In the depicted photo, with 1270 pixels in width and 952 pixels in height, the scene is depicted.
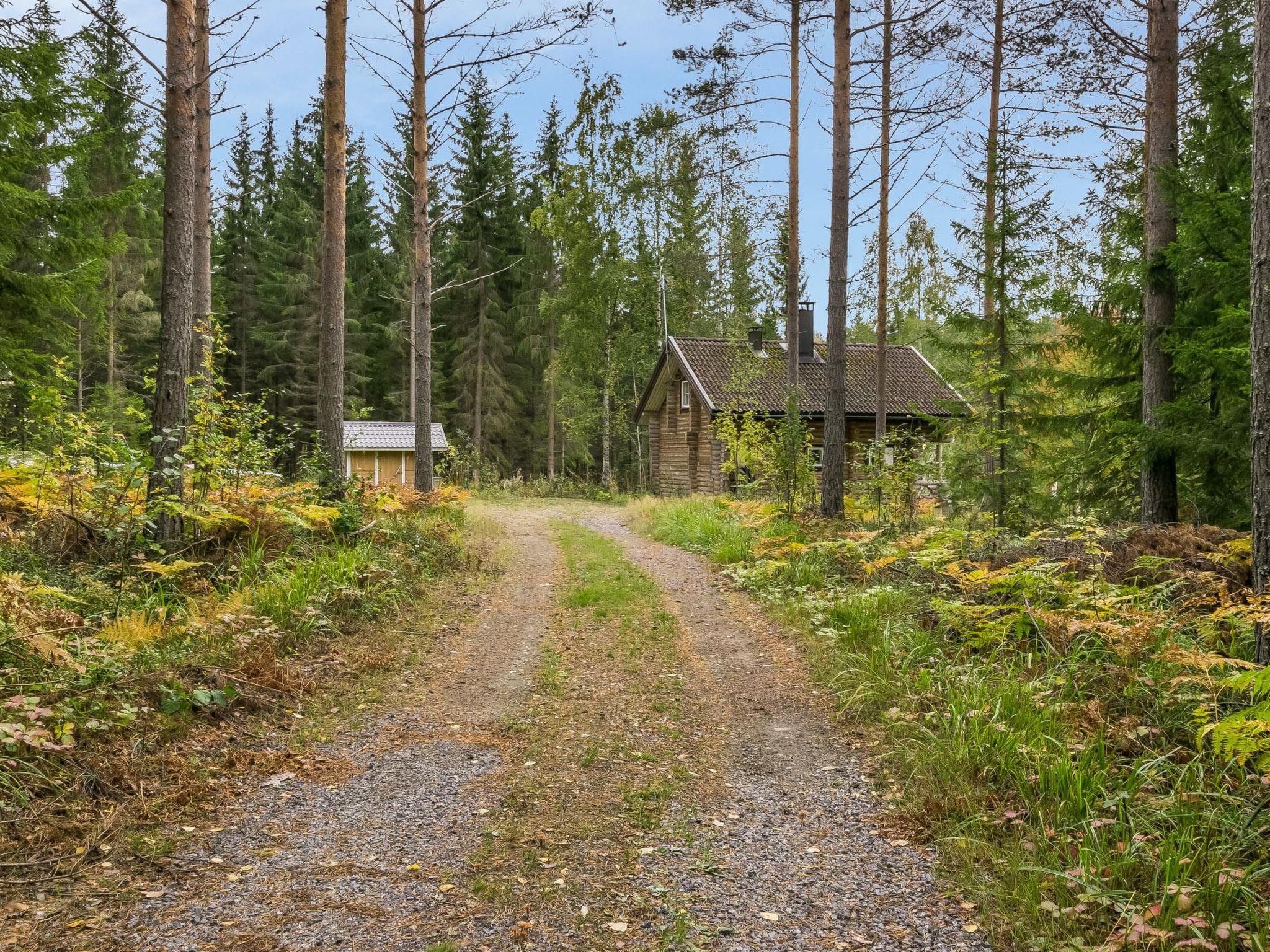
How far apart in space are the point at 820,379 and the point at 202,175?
17.6 metres

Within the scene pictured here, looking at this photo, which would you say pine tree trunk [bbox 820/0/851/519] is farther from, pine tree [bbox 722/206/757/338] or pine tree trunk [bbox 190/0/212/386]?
pine tree [bbox 722/206/757/338]

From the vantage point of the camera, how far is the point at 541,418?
3772 cm

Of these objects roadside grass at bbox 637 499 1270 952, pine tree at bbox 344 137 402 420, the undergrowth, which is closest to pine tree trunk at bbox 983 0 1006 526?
roadside grass at bbox 637 499 1270 952

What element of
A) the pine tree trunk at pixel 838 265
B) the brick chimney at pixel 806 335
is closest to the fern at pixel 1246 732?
the pine tree trunk at pixel 838 265

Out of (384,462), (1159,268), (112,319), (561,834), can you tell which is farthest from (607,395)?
(561,834)

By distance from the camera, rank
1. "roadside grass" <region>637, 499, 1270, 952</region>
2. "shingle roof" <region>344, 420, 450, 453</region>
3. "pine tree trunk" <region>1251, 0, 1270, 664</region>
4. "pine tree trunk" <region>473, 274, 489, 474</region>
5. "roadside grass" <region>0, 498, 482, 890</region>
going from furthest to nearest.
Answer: "pine tree trunk" <region>473, 274, 489, 474</region> < "shingle roof" <region>344, 420, 450, 453</region> < "pine tree trunk" <region>1251, 0, 1270, 664</region> < "roadside grass" <region>0, 498, 482, 890</region> < "roadside grass" <region>637, 499, 1270, 952</region>

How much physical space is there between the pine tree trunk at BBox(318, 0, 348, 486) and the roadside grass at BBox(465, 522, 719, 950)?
5.04 metres

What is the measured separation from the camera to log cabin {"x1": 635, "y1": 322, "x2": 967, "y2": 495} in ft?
75.4

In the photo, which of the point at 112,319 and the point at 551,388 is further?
the point at 551,388

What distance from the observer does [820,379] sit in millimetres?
24344

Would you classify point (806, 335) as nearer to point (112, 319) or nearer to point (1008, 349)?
point (1008, 349)

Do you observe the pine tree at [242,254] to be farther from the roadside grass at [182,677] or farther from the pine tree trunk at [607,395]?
the roadside grass at [182,677]

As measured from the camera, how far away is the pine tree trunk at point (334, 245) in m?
10.6

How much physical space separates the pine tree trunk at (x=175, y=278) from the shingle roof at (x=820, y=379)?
15.4 metres
